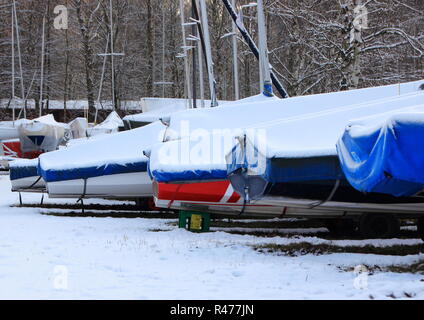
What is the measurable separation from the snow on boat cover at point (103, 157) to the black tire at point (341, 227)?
378cm

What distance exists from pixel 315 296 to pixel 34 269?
3012 millimetres

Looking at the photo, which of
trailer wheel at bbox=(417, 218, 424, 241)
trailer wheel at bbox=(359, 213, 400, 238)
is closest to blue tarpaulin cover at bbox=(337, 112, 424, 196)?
trailer wheel at bbox=(417, 218, 424, 241)

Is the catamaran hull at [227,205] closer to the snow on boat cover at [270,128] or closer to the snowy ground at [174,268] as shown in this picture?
the snow on boat cover at [270,128]

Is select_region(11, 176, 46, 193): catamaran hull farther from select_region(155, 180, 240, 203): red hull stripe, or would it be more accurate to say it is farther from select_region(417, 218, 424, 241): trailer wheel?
select_region(417, 218, 424, 241): trailer wheel

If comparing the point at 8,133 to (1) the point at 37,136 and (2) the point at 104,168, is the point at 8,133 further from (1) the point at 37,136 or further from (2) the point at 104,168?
(2) the point at 104,168

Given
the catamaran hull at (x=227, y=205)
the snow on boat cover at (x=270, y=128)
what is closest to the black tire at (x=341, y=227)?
the catamaran hull at (x=227, y=205)

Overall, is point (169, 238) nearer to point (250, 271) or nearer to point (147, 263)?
point (147, 263)

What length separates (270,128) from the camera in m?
9.21

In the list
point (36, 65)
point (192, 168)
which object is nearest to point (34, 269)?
point (192, 168)

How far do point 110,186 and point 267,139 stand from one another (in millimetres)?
4919

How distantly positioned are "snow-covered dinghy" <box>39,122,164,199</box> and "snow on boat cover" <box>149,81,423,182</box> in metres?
1.17

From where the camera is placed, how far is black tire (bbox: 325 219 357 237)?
10447mm

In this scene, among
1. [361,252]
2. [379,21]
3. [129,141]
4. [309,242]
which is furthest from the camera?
[379,21]

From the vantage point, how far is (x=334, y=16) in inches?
904
